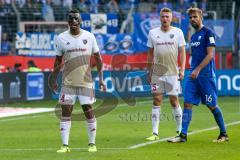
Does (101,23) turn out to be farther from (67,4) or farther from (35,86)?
(35,86)

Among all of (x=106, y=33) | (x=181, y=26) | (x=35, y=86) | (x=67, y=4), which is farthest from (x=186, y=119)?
(x=67, y=4)

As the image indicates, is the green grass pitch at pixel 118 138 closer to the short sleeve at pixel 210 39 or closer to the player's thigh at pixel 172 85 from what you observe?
the player's thigh at pixel 172 85

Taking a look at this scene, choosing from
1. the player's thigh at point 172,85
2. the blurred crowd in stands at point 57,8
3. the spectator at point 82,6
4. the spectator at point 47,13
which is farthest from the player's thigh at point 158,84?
the spectator at point 82,6

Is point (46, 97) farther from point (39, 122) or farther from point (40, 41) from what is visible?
point (39, 122)

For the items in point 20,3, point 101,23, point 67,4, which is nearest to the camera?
point 101,23

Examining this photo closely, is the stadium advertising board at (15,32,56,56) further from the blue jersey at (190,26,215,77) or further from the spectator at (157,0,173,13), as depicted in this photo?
the blue jersey at (190,26,215,77)

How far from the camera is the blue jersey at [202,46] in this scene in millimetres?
14680

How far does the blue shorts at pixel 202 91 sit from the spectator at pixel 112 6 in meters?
20.5

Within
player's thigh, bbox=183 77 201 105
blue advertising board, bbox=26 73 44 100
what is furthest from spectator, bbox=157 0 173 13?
player's thigh, bbox=183 77 201 105

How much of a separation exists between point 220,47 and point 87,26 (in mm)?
5058

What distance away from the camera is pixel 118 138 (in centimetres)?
1603

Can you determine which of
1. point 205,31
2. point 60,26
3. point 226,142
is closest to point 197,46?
point 205,31

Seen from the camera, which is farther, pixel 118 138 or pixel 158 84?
pixel 118 138

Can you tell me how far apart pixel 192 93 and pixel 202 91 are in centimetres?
18
